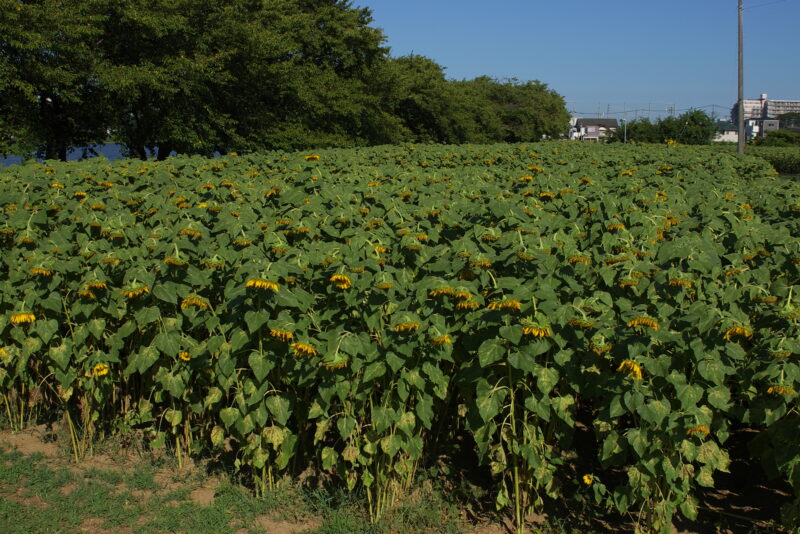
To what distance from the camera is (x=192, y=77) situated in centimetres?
1956

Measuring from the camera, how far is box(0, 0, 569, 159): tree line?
16656 mm

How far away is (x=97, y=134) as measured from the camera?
2022 centimetres

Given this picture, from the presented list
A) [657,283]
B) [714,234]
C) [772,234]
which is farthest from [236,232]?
[772,234]

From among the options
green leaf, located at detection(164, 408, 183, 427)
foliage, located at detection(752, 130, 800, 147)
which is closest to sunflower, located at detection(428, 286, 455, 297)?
green leaf, located at detection(164, 408, 183, 427)

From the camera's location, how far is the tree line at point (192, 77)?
54.6 ft

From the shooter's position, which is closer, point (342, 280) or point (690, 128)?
point (342, 280)

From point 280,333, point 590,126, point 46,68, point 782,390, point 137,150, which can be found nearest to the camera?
point 782,390

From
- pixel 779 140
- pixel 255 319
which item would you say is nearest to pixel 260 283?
pixel 255 319

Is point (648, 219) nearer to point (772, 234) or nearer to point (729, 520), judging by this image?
point (772, 234)

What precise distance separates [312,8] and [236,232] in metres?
28.0

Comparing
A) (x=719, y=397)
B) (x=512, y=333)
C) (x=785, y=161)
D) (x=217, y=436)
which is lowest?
(x=217, y=436)

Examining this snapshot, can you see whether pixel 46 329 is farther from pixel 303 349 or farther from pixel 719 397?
pixel 719 397

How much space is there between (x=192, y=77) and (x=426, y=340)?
62.4 feet

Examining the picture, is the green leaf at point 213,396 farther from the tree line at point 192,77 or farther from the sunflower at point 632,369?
the tree line at point 192,77
